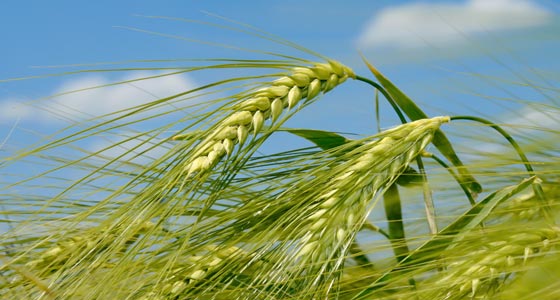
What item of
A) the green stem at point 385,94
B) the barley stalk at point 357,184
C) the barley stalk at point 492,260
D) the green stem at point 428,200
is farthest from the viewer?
→ the green stem at point 385,94

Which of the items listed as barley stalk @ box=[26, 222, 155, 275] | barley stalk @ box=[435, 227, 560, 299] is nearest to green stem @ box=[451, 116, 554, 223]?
barley stalk @ box=[435, 227, 560, 299]

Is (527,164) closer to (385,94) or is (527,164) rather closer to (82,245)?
(385,94)

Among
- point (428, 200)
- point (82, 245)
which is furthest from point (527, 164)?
point (82, 245)

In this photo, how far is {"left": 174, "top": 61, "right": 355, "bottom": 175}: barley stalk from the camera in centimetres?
107

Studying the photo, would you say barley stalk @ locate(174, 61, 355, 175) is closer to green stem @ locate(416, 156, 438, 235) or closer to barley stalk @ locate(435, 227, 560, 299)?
green stem @ locate(416, 156, 438, 235)

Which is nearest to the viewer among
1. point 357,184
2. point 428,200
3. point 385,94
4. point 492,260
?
point 492,260

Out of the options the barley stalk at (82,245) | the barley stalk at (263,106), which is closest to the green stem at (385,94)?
the barley stalk at (263,106)

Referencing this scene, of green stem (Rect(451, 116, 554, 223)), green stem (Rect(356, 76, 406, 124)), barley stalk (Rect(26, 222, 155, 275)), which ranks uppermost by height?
green stem (Rect(356, 76, 406, 124))

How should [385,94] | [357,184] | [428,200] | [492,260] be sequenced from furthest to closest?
1. [385,94]
2. [428,200]
3. [357,184]
4. [492,260]

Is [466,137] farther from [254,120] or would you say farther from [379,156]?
[254,120]

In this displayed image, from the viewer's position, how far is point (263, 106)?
1.13 metres

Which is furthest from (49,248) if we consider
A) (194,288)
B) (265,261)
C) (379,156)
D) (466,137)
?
(466,137)

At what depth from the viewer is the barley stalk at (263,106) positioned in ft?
3.50

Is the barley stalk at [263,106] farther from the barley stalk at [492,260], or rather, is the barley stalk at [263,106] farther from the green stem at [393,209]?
the barley stalk at [492,260]
